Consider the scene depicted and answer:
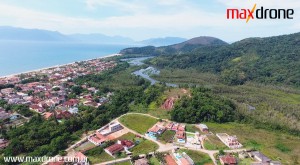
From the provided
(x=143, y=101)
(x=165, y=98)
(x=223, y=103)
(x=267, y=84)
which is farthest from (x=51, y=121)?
(x=267, y=84)

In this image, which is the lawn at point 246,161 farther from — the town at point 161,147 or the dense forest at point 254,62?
the dense forest at point 254,62

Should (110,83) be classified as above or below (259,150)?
above

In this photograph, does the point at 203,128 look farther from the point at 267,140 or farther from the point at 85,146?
the point at 85,146

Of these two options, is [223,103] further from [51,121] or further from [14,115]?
[14,115]

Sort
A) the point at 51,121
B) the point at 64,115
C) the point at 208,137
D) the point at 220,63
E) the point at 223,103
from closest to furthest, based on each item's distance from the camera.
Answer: the point at 208,137 < the point at 51,121 < the point at 64,115 < the point at 223,103 < the point at 220,63

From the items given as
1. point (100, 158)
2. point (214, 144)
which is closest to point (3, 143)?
point (100, 158)

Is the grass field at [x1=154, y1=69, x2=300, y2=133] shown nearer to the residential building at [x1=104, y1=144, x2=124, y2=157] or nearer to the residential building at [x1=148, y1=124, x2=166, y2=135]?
the residential building at [x1=148, y1=124, x2=166, y2=135]

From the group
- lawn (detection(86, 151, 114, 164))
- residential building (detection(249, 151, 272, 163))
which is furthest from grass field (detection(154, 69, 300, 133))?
lawn (detection(86, 151, 114, 164))
